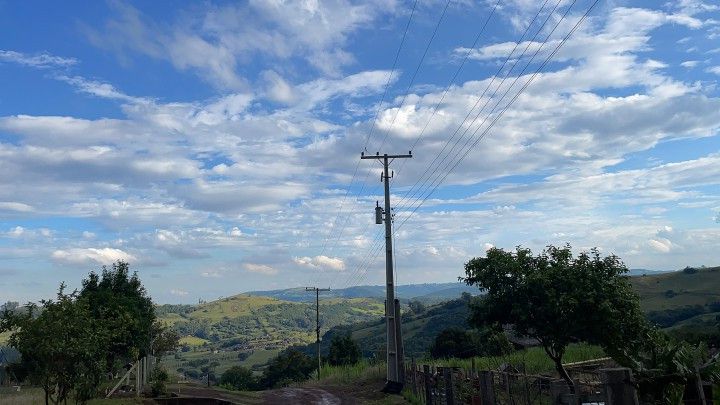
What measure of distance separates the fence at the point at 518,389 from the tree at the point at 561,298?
8.98 feet

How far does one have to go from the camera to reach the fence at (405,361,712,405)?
854cm

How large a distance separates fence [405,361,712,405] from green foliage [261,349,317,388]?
163 feet

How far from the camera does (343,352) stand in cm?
6022

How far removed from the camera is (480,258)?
24078mm

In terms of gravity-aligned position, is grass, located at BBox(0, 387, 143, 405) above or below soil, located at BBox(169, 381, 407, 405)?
above

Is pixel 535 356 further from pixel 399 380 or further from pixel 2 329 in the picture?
pixel 2 329

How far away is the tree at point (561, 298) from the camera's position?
69.7 ft

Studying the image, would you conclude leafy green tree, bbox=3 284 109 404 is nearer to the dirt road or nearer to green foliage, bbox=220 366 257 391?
the dirt road

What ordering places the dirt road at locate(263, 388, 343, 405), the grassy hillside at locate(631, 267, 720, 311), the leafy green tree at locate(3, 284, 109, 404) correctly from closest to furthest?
the leafy green tree at locate(3, 284, 109, 404), the dirt road at locate(263, 388, 343, 405), the grassy hillside at locate(631, 267, 720, 311)

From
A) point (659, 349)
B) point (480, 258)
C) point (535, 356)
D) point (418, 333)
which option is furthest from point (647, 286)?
point (659, 349)

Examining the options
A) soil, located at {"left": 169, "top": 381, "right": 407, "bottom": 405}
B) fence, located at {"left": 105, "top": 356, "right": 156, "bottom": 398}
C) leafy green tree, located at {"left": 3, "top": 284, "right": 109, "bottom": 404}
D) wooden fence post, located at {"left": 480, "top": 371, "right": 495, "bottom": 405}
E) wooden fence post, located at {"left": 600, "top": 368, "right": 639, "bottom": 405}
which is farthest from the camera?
soil, located at {"left": 169, "top": 381, "right": 407, "bottom": 405}

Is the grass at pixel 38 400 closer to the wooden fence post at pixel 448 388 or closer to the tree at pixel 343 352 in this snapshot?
the wooden fence post at pixel 448 388

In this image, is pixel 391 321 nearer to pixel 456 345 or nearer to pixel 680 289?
pixel 456 345

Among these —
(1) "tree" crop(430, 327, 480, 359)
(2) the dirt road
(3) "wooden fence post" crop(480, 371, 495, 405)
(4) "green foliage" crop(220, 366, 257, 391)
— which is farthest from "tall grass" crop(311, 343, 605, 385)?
(4) "green foliage" crop(220, 366, 257, 391)
